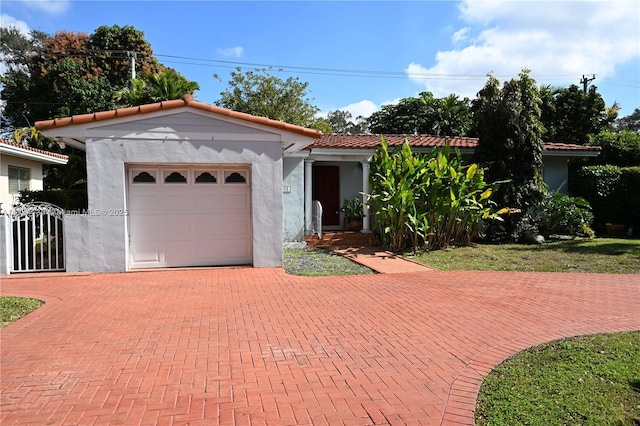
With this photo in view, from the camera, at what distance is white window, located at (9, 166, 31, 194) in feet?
50.6

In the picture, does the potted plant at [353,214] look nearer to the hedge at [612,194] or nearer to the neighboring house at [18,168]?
the hedge at [612,194]

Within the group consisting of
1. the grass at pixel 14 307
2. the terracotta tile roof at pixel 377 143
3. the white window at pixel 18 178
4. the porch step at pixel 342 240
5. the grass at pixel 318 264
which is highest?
the terracotta tile roof at pixel 377 143

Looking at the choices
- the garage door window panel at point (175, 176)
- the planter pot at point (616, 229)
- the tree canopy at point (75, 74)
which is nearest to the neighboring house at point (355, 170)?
the planter pot at point (616, 229)

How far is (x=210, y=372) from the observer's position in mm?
4180

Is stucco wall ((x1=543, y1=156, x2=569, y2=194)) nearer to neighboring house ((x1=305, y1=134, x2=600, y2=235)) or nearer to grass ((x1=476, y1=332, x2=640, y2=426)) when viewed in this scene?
neighboring house ((x1=305, y1=134, x2=600, y2=235))

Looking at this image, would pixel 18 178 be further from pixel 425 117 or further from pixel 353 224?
pixel 425 117

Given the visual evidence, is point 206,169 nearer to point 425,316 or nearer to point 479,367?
point 425,316

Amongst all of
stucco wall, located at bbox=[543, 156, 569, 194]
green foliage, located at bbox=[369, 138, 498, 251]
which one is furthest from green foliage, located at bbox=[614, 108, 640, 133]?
green foliage, located at bbox=[369, 138, 498, 251]

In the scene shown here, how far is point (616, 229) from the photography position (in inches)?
603

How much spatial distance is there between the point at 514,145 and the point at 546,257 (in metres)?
4.15

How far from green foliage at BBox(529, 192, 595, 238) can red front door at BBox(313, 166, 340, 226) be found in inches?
266

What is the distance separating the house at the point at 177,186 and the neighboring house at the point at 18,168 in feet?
19.7

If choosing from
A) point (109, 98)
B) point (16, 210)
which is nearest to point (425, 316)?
point (16, 210)

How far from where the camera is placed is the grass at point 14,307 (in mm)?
6034
